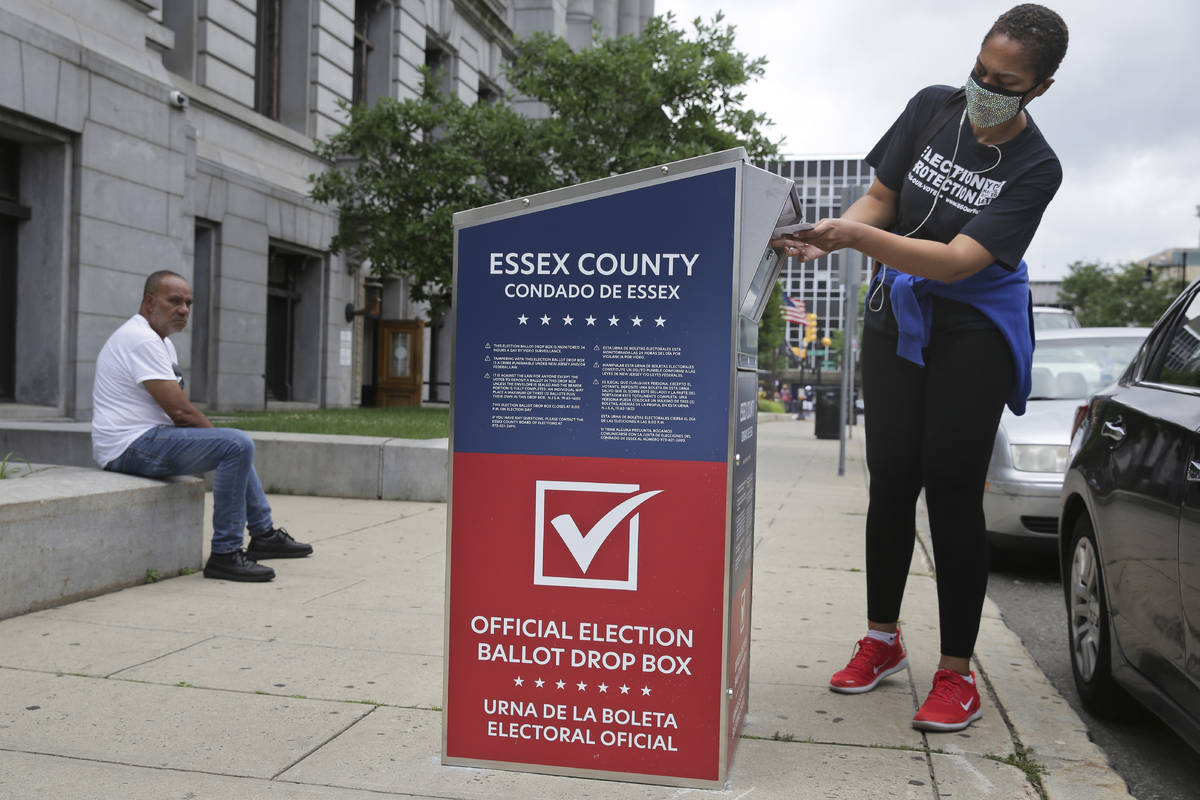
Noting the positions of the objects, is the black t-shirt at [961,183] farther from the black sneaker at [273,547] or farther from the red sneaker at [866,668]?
the black sneaker at [273,547]

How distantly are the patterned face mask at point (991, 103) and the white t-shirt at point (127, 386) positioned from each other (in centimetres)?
403

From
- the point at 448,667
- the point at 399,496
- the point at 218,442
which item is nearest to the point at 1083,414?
the point at 448,667

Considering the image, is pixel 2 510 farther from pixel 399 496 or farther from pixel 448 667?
pixel 399 496

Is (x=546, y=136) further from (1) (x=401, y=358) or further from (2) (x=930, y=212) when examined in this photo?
(2) (x=930, y=212)

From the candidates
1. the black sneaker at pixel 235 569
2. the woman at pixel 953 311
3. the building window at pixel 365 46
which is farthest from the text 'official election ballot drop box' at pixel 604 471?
the building window at pixel 365 46

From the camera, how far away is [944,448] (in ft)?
11.0

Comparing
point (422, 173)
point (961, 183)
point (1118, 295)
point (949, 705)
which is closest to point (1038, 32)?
point (961, 183)

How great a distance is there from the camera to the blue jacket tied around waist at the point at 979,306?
3326 millimetres

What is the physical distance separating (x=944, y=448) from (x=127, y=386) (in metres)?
4.02

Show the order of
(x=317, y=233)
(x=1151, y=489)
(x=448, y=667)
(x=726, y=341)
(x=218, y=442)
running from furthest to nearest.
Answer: (x=317, y=233) → (x=218, y=442) → (x=1151, y=489) → (x=448, y=667) → (x=726, y=341)

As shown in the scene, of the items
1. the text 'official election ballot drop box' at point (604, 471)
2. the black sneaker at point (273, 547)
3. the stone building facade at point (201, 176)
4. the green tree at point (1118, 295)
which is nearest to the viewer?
the text 'official election ballot drop box' at point (604, 471)

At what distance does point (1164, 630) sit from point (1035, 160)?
1.36 m

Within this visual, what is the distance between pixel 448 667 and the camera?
289 centimetres

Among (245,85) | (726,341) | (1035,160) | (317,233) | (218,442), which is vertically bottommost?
(218,442)
